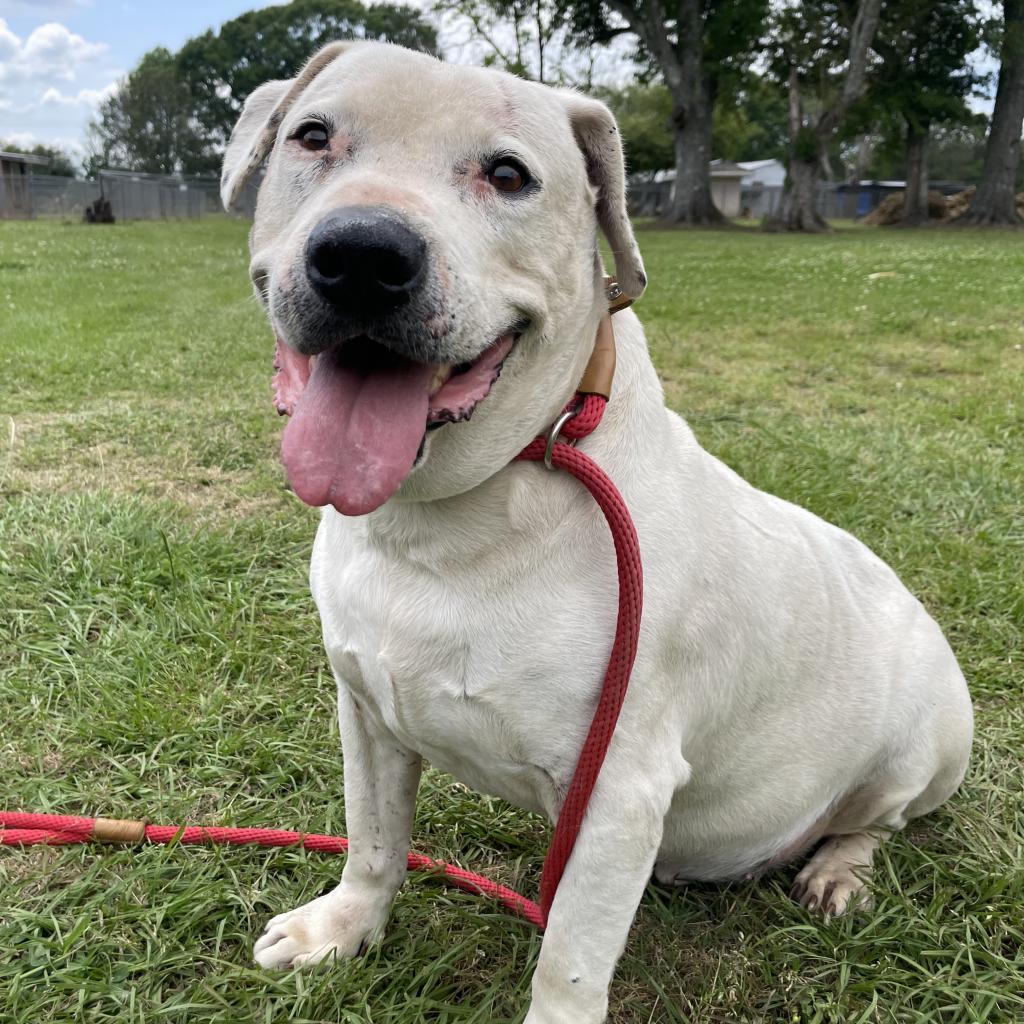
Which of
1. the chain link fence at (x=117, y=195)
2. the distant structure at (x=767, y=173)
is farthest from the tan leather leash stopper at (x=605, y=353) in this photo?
the distant structure at (x=767, y=173)

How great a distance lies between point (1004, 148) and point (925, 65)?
165 inches

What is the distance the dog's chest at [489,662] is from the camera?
5.43 feet

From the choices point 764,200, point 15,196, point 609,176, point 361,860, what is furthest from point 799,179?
point 361,860

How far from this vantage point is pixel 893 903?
2.30 metres

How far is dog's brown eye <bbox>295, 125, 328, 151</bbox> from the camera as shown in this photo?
1.70 meters

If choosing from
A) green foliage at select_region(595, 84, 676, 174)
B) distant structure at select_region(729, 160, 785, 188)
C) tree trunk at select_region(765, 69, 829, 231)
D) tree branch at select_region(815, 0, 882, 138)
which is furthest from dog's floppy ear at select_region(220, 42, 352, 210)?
distant structure at select_region(729, 160, 785, 188)

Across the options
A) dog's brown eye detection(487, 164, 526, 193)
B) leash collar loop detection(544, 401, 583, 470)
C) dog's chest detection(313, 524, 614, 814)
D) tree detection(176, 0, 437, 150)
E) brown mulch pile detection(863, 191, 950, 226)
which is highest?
tree detection(176, 0, 437, 150)

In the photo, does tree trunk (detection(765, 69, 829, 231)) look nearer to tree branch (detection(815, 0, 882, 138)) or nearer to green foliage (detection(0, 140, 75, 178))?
tree branch (detection(815, 0, 882, 138))

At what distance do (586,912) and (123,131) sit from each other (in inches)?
3256

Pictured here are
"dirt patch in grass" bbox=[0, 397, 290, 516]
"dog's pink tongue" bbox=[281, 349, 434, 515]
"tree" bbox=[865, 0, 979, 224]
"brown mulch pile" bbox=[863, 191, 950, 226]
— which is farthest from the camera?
"brown mulch pile" bbox=[863, 191, 950, 226]

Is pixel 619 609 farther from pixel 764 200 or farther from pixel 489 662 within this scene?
pixel 764 200

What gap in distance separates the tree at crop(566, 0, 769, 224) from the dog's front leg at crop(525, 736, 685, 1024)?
3163 centimetres

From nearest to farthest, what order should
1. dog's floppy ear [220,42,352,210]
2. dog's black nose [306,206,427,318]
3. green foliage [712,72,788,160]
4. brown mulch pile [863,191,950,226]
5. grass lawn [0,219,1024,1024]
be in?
dog's black nose [306,206,427,318] → dog's floppy ear [220,42,352,210] → grass lawn [0,219,1024,1024] → green foliage [712,72,788,160] → brown mulch pile [863,191,950,226]

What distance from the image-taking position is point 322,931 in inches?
84.4
